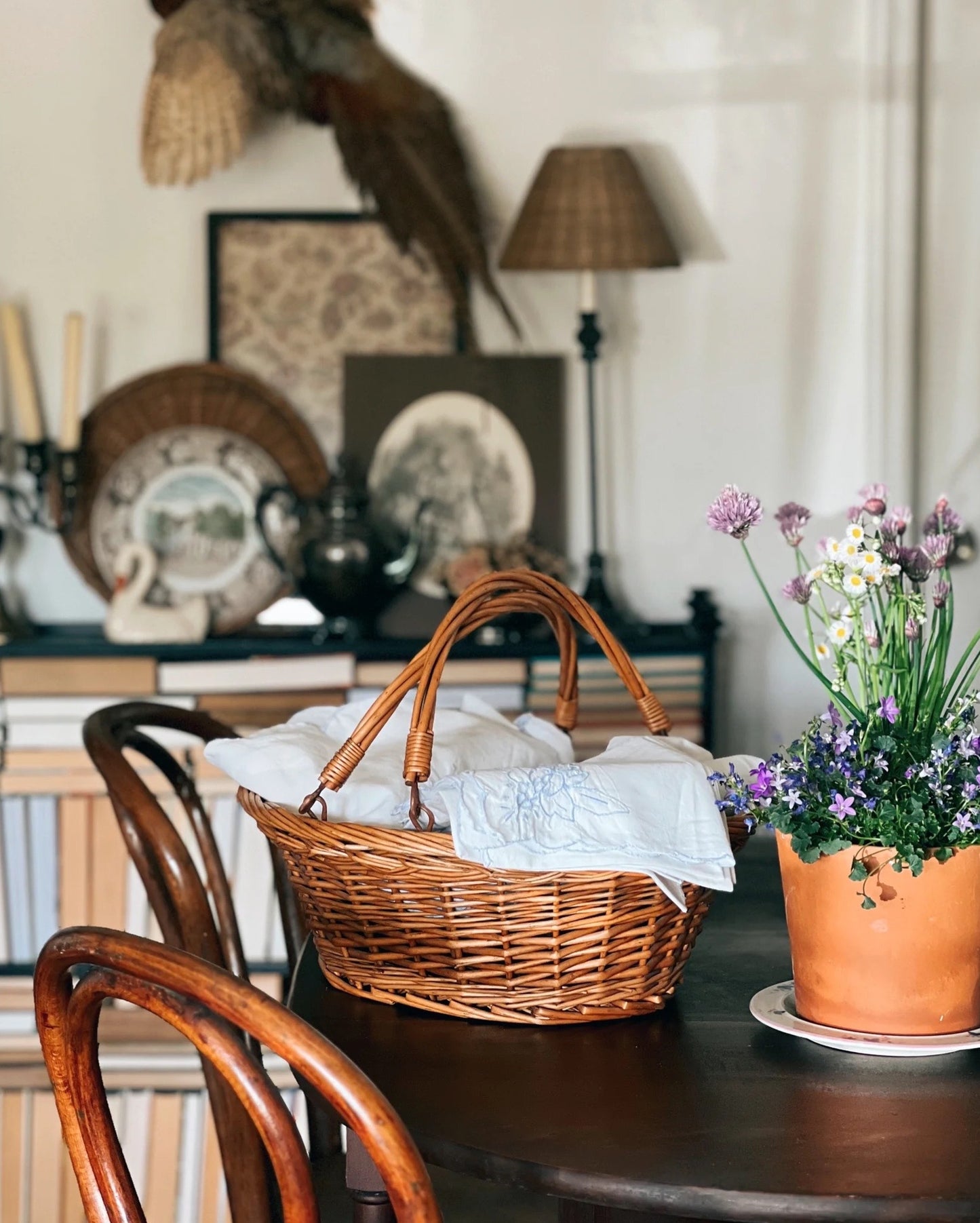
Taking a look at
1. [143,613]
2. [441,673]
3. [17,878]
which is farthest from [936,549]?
[17,878]

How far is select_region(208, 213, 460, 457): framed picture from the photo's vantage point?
270 centimetres

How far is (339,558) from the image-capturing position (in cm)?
250

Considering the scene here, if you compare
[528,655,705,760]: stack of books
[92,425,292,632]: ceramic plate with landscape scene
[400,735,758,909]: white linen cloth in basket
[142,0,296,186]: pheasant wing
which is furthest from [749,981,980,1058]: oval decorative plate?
[142,0,296,186]: pheasant wing

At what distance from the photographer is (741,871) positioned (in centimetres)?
164

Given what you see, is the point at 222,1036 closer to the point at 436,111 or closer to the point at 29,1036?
the point at 29,1036

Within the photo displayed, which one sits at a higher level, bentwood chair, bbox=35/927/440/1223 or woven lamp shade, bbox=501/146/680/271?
woven lamp shade, bbox=501/146/680/271

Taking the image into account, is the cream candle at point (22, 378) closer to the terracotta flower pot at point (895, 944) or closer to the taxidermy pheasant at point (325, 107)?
the taxidermy pheasant at point (325, 107)

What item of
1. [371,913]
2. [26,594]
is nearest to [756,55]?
[26,594]

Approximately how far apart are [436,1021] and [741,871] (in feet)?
2.02

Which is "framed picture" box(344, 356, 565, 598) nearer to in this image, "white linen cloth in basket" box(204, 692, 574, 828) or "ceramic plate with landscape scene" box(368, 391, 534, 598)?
"ceramic plate with landscape scene" box(368, 391, 534, 598)

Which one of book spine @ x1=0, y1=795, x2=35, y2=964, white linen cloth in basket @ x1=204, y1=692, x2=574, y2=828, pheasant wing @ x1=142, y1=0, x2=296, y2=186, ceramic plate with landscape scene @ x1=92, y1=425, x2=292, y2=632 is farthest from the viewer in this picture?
ceramic plate with landscape scene @ x1=92, y1=425, x2=292, y2=632

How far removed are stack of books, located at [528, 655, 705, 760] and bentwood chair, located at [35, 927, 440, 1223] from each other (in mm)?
1637

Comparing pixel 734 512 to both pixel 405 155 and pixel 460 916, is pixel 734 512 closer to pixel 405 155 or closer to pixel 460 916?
pixel 460 916

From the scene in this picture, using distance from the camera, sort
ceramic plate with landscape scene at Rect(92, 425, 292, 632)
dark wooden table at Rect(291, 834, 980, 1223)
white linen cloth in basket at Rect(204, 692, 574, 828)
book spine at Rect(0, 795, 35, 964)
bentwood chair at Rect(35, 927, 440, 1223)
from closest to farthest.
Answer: bentwood chair at Rect(35, 927, 440, 1223) < dark wooden table at Rect(291, 834, 980, 1223) < white linen cloth in basket at Rect(204, 692, 574, 828) < book spine at Rect(0, 795, 35, 964) < ceramic plate with landscape scene at Rect(92, 425, 292, 632)
